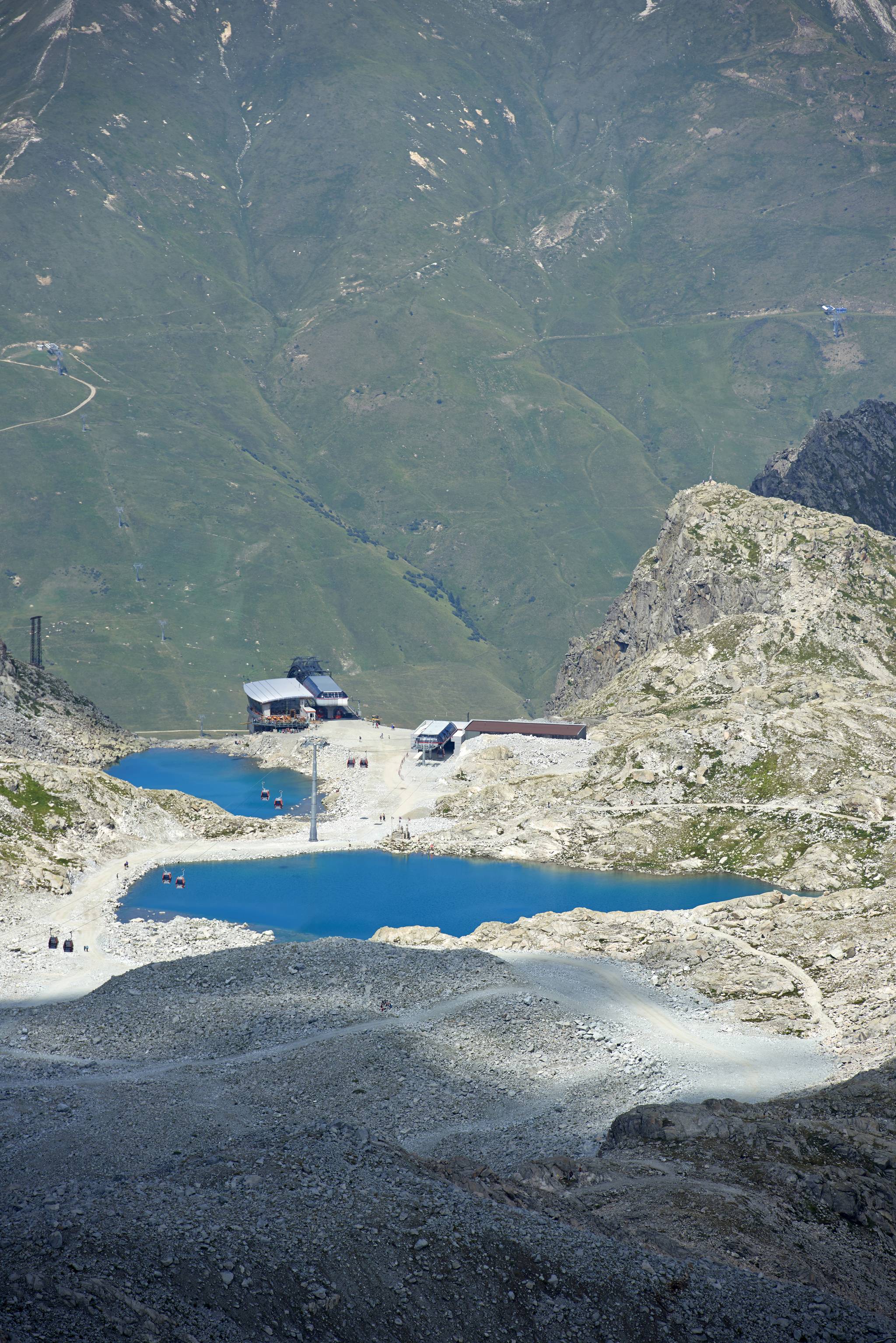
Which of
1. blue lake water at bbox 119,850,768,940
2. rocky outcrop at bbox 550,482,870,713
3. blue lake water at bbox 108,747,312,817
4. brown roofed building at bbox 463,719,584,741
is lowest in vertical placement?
blue lake water at bbox 108,747,312,817

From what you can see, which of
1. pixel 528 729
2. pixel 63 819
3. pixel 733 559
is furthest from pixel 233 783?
pixel 733 559

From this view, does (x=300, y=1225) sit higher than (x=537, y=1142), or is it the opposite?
(x=300, y=1225)

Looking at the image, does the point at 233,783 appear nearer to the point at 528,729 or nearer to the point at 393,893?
the point at 528,729

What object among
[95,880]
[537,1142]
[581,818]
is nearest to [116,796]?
[95,880]

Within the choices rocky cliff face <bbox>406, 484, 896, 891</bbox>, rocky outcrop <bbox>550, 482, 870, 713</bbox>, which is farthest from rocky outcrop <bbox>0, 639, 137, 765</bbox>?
rocky outcrop <bbox>550, 482, 870, 713</bbox>

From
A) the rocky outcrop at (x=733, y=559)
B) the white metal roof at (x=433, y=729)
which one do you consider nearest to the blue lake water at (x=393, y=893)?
the white metal roof at (x=433, y=729)

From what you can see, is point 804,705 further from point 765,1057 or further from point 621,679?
point 765,1057

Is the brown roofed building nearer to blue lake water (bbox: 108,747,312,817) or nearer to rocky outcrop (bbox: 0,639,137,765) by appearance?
blue lake water (bbox: 108,747,312,817)
